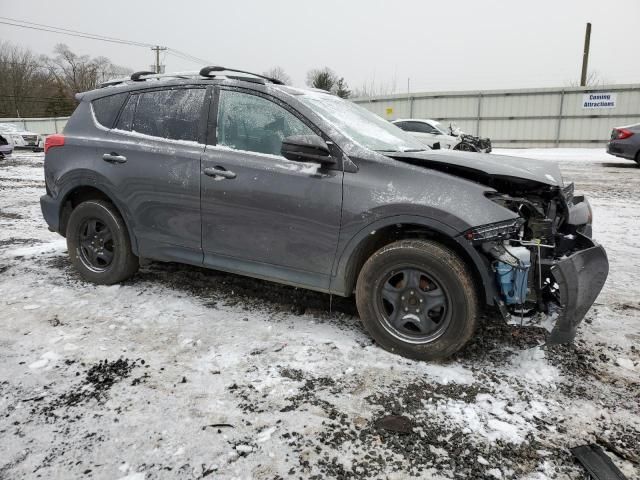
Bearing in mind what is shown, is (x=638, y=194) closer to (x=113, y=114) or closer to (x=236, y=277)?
(x=236, y=277)

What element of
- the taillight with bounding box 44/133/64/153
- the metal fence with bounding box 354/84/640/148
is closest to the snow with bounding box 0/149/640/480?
the taillight with bounding box 44/133/64/153

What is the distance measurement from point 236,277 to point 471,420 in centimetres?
269

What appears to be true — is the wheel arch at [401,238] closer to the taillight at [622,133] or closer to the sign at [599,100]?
the taillight at [622,133]

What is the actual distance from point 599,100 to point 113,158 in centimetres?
2480

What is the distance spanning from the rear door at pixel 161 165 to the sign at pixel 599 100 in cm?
2425

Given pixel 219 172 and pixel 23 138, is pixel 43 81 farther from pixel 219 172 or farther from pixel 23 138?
pixel 219 172

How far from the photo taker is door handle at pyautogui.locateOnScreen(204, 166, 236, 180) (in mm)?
3332

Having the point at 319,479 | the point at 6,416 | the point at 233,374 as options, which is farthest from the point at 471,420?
the point at 6,416

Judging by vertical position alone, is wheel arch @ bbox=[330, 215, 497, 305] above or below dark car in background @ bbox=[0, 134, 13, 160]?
below

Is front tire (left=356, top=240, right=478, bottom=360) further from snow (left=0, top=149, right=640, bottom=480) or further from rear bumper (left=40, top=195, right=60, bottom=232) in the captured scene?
rear bumper (left=40, top=195, right=60, bottom=232)

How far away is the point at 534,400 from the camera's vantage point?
8.28 feet

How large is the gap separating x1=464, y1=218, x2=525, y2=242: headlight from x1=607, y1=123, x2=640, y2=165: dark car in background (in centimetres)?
1442

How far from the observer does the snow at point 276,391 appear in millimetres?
2055

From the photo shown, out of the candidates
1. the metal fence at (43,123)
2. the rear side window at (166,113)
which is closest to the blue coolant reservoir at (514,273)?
the rear side window at (166,113)
